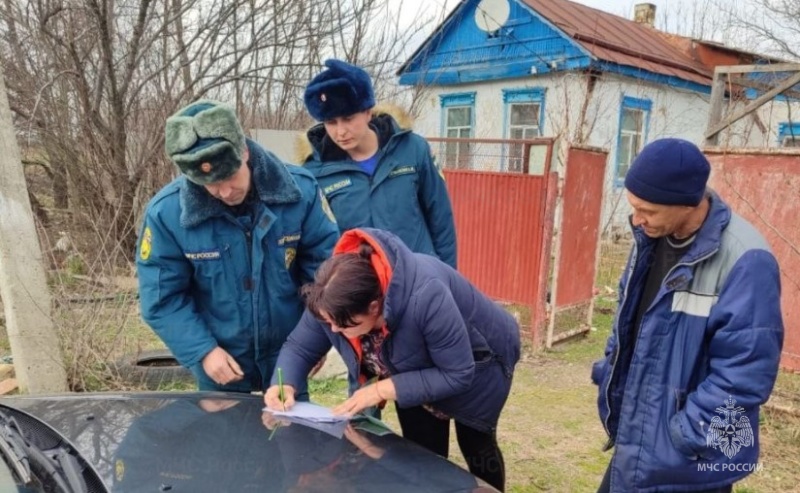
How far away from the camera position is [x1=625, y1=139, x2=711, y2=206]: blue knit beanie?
4.97 ft

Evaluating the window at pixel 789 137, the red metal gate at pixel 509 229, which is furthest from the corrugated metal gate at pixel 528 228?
the window at pixel 789 137

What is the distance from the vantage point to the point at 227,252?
2.07 metres

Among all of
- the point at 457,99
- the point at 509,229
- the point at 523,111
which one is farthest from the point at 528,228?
the point at 457,99

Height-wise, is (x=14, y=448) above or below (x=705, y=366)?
below

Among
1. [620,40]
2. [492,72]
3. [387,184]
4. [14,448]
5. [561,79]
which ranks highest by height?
[620,40]

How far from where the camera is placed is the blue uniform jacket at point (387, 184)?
105 inches

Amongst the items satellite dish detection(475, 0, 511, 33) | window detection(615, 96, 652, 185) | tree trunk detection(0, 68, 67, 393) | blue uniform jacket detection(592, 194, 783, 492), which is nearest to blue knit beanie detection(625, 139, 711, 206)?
blue uniform jacket detection(592, 194, 783, 492)

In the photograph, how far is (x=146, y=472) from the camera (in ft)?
4.78

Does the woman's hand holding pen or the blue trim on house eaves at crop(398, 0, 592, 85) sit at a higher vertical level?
the blue trim on house eaves at crop(398, 0, 592, 85)

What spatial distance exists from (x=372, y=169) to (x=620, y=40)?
12.7 metres

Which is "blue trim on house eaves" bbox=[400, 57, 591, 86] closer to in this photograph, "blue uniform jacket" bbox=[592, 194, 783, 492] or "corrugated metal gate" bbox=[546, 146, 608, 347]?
"corrugated metal gate" bbox=[546, 146, 608, 347]

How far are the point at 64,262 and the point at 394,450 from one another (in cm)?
496

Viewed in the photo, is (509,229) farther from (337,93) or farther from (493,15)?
(493,15)

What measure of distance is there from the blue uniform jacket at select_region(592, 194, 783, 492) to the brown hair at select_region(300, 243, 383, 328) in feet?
2.55
